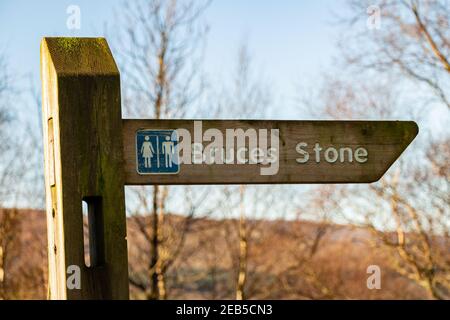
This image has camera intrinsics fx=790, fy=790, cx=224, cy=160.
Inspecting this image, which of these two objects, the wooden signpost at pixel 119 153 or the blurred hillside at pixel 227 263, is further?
the blurred hillside at pixel 227 263


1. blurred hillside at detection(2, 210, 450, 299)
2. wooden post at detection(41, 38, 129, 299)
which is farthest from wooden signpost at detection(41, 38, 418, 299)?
blurred hillside at detection(2, 210, 450, 299)

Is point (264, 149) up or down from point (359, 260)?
up

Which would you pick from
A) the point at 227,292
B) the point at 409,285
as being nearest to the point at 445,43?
the point at 227,292

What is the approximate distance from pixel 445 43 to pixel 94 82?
1064cm

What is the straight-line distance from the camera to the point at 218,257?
14.1 m

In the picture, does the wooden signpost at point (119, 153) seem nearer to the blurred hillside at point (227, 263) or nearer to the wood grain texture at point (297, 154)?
the wood grain texture at point (297, 154)

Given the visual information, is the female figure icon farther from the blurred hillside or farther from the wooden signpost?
the blurred hillside

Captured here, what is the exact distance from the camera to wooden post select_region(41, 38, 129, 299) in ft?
8.80

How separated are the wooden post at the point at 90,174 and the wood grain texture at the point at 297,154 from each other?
12 cm

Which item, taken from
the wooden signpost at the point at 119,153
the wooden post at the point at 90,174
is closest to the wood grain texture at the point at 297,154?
the wooden signpost at the point at 119,153

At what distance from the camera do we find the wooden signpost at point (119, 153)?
2691 millimetres

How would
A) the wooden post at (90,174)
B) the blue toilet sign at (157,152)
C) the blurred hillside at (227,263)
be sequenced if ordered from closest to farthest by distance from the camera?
the wooden post at (90,174) < the blue toilet sign at (157,152) < the blurred hillside at (227,263)

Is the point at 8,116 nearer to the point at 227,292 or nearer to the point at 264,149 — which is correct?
the point at 227,292
